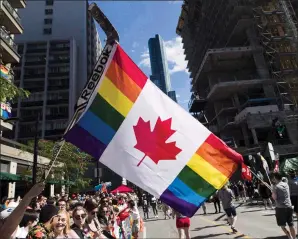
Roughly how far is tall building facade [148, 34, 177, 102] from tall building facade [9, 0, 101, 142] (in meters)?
102

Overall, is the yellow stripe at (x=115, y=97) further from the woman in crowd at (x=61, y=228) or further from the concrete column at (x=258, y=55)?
the concrete column at (x=258, y=55)

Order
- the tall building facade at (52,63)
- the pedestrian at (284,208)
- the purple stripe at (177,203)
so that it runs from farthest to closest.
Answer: the tall building facade at (52,63) → the pedestrian at (284,208) → the purple stripe at (177,203)

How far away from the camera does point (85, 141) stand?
4.12 m

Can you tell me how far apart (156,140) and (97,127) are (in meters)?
0.92

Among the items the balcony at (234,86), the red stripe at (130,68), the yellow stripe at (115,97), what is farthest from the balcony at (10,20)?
the balcony at (234,86)

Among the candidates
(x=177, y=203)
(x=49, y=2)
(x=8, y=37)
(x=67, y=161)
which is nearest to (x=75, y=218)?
(x=177, y=203)

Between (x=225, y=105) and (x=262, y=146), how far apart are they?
1290 cm

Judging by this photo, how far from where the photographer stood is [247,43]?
4684cm

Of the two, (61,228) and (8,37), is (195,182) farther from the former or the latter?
(8,37)

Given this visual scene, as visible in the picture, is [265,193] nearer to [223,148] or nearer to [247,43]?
[223,148]

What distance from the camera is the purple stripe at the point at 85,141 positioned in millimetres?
3932

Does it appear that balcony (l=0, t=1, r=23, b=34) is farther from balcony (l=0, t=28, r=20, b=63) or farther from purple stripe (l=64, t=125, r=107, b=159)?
purple stripe (l=64, t=125, r=107, b=159)

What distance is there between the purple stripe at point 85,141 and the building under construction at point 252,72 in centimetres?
3299

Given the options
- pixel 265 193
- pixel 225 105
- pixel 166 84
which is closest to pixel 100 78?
pixel 265 193
